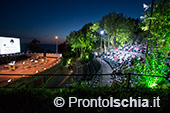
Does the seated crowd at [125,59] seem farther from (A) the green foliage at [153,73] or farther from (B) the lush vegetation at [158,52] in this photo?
(A) the green foliage at [153,73]

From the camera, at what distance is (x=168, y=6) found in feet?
21.2

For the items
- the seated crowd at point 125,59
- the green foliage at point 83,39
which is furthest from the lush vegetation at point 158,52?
the green foliage at point 83,39

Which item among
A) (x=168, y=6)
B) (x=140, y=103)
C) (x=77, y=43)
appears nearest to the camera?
(x=140, y=103)

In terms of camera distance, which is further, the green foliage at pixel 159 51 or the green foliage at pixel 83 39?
the green foliage at pixel 83 39

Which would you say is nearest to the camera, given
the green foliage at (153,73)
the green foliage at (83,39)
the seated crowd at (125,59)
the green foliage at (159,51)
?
the green foliage at (153,73)

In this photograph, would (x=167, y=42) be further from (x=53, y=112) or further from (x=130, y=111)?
(x=53, y=112)

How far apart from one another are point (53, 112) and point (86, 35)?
2381 centimetres

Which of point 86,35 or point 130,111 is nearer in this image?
point 130,111

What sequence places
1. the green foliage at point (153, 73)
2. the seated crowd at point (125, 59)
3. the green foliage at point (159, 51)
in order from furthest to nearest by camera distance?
the seated crowd at point (125, 59)
the green foliage at point (159, 51)
the green foliage at point (153, 73)

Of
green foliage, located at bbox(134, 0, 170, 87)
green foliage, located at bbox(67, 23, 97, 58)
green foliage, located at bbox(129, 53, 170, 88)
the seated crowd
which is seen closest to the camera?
green foliage, located at bbox(129, 53, 170, 88)

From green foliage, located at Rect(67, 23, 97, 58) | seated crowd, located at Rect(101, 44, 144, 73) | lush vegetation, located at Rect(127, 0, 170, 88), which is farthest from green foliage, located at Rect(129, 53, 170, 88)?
green foliage, located at Rect(67, 23, 97, 58)

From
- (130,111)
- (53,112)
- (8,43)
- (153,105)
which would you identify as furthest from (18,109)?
(8,43)

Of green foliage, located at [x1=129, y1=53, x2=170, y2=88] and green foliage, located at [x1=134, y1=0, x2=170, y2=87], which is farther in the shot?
green foliage, located at [x1=134, y1=0, x2=170, y2=87]

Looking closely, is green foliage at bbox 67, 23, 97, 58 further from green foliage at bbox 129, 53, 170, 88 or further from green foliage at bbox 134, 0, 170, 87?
green foliage at bbox 129, 53, 170, 88
